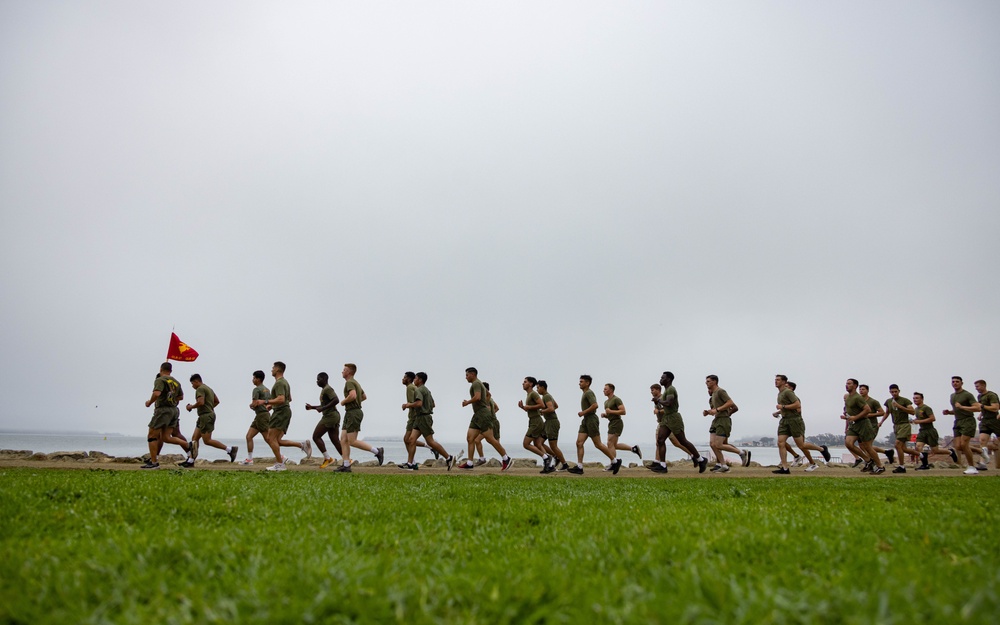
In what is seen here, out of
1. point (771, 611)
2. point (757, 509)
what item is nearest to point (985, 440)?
point (757, 509)

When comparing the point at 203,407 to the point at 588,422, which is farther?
the point at 203,407

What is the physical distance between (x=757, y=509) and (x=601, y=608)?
4464mm

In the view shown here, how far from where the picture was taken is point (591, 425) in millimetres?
16797

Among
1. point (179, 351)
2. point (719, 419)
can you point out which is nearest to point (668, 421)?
point (719, 419)

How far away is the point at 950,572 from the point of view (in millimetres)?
3463

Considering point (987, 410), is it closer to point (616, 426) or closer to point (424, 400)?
point (616, 426)

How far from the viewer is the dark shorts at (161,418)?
15758 mm

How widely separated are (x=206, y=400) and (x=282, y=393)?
345 centimetres

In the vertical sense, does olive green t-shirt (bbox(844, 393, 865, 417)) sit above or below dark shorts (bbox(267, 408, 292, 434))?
above

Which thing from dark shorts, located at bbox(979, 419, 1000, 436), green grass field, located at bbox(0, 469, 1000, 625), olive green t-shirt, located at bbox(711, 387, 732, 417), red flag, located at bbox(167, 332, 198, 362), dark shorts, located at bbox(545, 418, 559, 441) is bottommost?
green grass field, located at bbox(0, 469, 1000, 625)

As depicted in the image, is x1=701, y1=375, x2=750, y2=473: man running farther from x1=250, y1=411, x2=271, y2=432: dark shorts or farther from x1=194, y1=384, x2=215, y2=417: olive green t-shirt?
x1=194, y1=384, x2=215, y2=417: olive green t-shirt

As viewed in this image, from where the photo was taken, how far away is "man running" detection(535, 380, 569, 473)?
1708 cm

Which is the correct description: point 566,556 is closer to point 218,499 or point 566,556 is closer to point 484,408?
point 218,499

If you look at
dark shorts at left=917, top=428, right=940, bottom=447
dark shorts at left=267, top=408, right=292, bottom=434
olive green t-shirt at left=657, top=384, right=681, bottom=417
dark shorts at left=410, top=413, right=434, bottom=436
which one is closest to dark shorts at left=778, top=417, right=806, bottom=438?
olive green t-shirt at left=657, top=384, right=681, bottom=417
